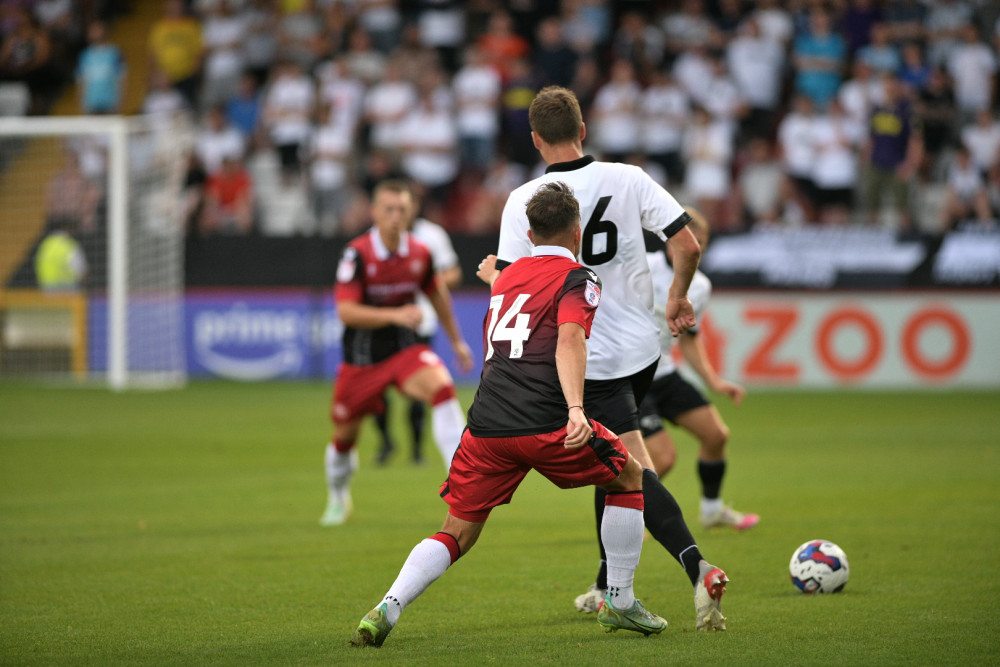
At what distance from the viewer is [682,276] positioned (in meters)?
5.51

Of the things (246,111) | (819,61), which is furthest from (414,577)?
(246,111)

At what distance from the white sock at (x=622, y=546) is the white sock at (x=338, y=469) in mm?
3693

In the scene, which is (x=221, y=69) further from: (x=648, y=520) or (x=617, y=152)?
(x=648, y=520)

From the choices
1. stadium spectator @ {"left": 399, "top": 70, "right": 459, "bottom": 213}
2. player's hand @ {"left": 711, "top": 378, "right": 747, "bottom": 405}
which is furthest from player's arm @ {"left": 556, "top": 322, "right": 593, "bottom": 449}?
stadium spectator @ {"left": 399, "top": 70, "right": 459, "bottom": 213}

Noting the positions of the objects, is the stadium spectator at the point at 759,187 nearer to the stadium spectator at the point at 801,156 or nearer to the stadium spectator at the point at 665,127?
the stadium spectator at the point at 801,156

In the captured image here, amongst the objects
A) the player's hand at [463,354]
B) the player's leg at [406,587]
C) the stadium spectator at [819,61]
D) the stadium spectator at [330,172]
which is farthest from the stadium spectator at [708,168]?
the player's leg at [406,587]

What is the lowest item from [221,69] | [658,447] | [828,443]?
[828,443]

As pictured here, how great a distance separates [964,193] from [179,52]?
43.6 feet

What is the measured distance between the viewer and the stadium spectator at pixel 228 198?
19.9 meters

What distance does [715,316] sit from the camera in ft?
59.8

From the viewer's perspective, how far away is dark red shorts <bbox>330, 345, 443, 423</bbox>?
8.59m

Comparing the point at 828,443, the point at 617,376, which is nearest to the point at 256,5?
the point at 828,443

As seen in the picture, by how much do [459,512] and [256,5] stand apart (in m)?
19.2

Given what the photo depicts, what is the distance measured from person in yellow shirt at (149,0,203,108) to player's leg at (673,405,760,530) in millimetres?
15868
